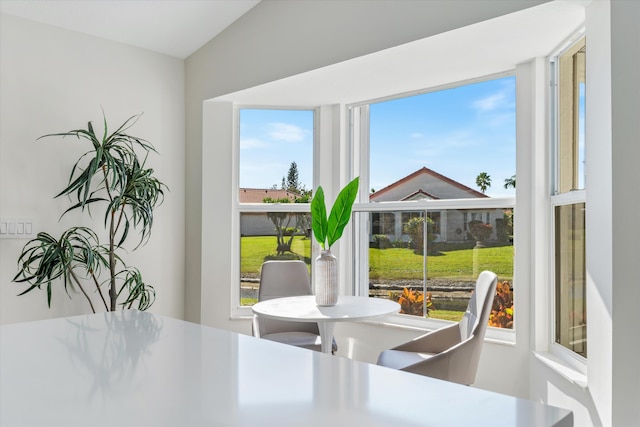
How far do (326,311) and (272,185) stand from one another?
5.62 feet

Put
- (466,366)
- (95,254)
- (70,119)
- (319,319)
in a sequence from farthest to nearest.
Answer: (70,119) < (95,254) < (319,319) < (466,366)

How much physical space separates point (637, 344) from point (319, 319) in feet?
4.68

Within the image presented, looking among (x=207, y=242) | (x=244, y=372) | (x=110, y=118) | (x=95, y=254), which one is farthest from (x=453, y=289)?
(x=244, y=372)

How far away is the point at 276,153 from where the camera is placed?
433 cm

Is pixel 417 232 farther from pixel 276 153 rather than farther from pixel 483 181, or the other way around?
pixel 276 153

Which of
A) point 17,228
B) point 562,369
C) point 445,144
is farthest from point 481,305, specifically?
point 17,228

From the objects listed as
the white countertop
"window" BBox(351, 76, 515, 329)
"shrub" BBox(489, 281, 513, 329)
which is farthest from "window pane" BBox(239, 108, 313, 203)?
the white countertop

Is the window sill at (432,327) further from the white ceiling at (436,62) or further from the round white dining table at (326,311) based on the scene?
the white ceiling at (436,62)

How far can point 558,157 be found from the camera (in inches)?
120

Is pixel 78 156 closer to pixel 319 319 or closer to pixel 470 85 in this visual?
pixel 319 319

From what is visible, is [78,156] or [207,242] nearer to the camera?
[78,156]

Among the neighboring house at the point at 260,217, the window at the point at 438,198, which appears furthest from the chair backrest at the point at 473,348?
the neighboring house at the point at 260,217

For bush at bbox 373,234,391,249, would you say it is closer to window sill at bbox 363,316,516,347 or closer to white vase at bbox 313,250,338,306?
window sill at bbox 363,316,516,347

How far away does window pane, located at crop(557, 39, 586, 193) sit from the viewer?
8.92 feet
